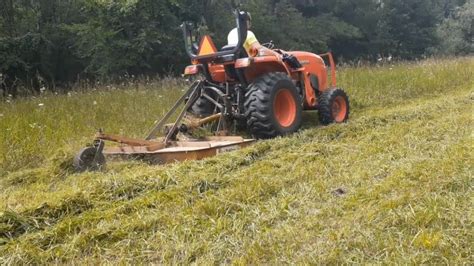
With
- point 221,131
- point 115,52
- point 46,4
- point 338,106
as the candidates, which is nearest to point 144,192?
point 221,131

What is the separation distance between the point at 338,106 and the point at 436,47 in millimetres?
32331

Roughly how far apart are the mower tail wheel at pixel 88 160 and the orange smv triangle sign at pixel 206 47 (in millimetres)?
2058

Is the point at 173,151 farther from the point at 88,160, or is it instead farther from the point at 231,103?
the point at 231,103

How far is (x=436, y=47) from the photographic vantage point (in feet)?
119

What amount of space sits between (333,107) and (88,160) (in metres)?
3.59

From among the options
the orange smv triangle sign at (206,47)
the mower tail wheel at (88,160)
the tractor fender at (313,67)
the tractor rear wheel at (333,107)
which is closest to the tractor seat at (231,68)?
the orange smv triangle sign at (206,47)

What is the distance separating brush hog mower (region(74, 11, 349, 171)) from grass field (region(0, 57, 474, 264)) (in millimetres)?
287

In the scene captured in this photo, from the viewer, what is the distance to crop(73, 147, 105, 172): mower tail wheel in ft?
14.8

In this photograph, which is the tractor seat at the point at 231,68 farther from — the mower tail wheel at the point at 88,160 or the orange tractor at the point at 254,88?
the mower tail wheel at the point at 88,160

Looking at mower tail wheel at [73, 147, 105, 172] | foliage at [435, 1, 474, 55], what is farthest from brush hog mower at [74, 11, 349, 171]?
foliage at [435, 1, 474, 55]

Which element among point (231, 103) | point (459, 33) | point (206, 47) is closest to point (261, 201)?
point (231, 103)

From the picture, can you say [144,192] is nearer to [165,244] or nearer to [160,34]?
[165,244]

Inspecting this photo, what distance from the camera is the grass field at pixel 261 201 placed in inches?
103

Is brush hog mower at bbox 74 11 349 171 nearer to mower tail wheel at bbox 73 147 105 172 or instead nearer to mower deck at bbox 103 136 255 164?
mower deck at bbox 103 136 255 164
